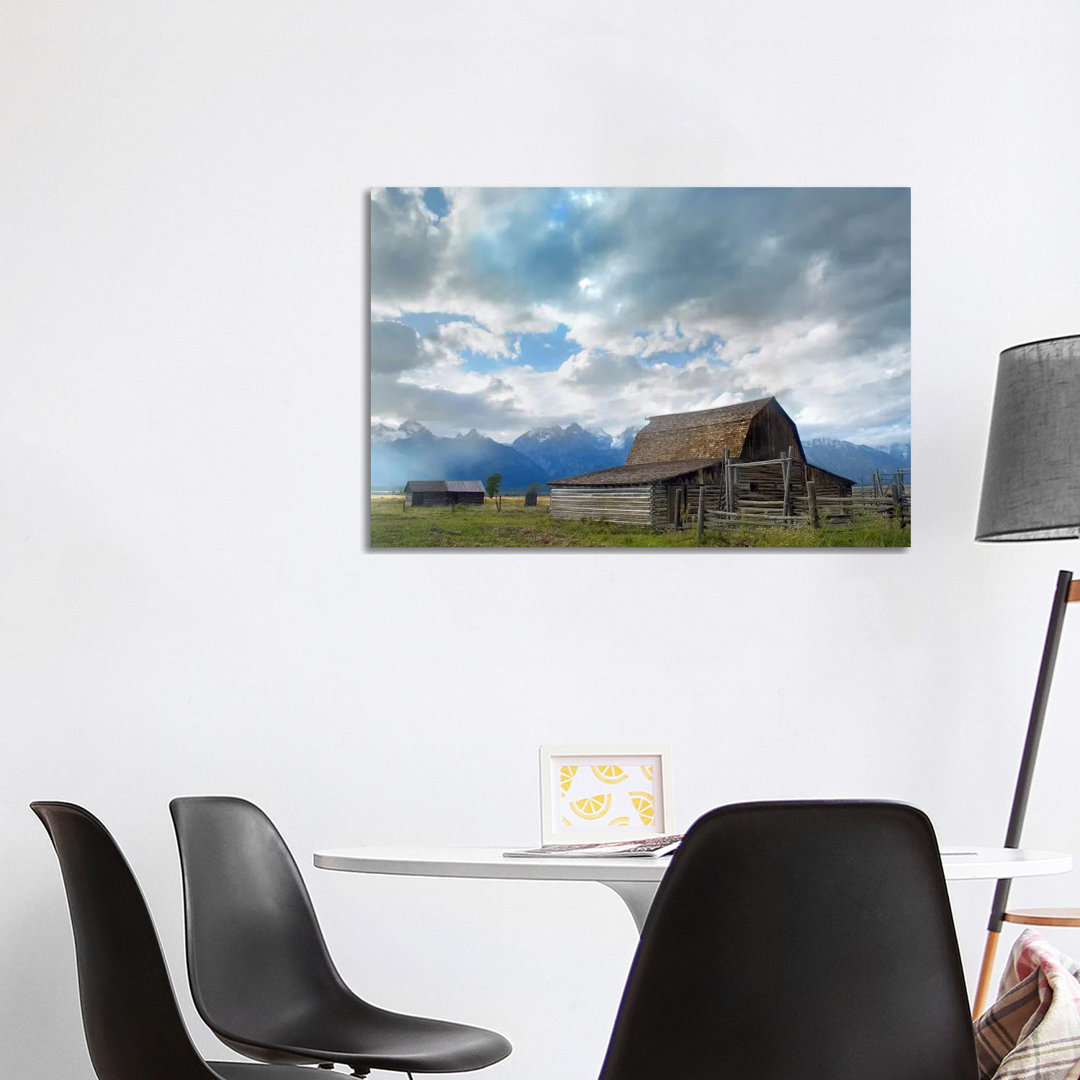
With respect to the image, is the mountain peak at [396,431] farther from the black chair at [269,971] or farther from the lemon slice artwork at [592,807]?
the lemon slice artwork at [592,807]

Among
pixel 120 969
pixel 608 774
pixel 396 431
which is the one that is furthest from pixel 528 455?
pixel 120 969

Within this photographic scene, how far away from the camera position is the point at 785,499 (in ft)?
9.36

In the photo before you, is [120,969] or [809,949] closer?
[809,949]

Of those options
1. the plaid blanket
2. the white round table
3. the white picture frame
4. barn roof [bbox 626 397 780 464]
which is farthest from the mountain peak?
the plaid blanket

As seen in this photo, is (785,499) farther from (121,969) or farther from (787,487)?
(121,969)

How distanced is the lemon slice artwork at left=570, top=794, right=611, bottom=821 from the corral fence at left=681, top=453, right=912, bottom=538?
0.98 m

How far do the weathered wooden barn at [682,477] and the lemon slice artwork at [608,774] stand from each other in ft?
3.03

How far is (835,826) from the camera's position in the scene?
4.15 ft

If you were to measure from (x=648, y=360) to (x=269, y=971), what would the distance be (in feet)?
5.03

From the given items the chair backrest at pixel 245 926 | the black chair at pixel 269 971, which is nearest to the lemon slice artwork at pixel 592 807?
the black chair at pixel 269 971

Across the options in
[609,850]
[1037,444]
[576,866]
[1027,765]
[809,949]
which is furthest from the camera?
[1027,765]

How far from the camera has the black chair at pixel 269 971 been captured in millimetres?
2012

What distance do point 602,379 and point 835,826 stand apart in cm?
175

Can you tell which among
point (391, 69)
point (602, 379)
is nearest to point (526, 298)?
point (602, 379)
